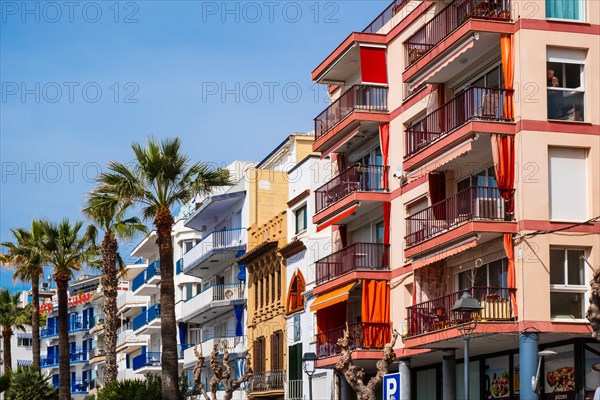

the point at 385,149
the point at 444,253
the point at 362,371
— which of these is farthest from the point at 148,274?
the point at 444,253

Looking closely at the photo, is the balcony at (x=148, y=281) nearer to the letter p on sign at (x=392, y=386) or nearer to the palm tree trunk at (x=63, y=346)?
the palm tree trunk at (x=63, y=346)

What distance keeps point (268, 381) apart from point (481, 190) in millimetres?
25484

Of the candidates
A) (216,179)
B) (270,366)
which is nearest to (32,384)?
(270,366)

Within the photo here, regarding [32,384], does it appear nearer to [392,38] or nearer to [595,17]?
[392,38]

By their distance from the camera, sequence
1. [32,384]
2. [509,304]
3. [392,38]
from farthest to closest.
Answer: [32,384] < [392,38] < [509,304]

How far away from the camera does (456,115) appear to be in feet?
119

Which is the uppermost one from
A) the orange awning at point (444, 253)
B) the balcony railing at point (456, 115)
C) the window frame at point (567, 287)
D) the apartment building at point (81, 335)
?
the balcony railing at point (456, 115)

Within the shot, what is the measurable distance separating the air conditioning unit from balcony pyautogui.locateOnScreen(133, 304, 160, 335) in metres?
53.7

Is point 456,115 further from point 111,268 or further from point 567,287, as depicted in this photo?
point 111,268

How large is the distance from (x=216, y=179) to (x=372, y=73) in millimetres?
9576

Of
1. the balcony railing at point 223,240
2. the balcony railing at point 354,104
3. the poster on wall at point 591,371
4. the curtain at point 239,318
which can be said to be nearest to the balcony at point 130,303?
the balcony railing at point 223,240

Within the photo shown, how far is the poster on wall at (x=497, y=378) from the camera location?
35688mm

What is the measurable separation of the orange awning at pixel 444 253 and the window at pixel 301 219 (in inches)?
601

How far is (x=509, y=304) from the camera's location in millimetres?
32781
